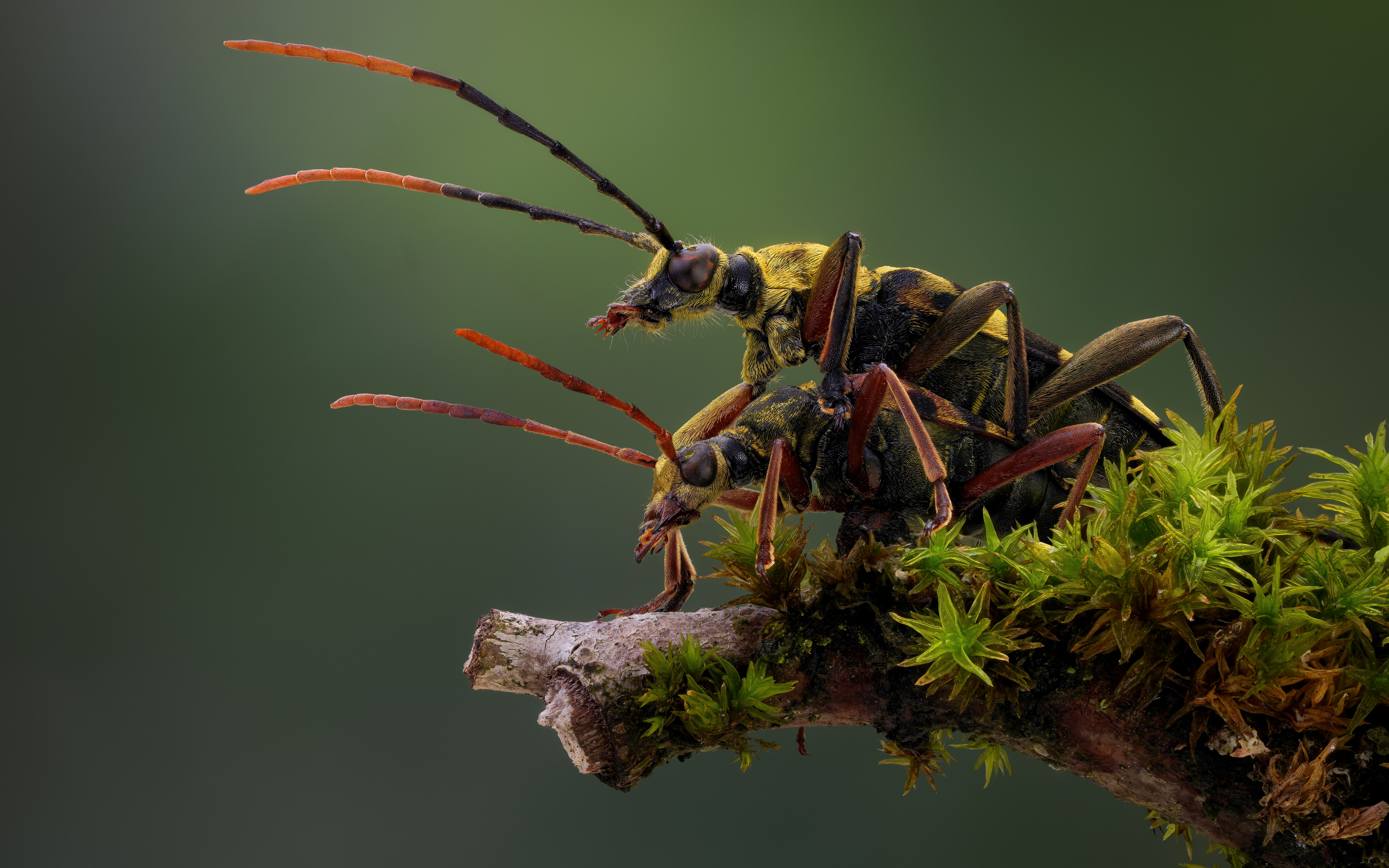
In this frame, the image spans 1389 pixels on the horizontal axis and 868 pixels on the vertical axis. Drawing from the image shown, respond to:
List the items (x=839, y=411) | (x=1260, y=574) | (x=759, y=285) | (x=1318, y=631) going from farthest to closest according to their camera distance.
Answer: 1. (x=759, y=285)
2. (x=839, y=411)
3. (x=1260, y=574)
4. (x=1318, y=631)

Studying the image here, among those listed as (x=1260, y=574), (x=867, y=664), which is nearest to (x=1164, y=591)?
(x=1260, y=574)

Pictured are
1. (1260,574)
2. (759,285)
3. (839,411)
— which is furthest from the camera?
(759,285)

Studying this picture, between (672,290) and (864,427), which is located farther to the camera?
(672,290)

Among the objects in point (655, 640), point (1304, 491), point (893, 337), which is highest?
point (893, 337)

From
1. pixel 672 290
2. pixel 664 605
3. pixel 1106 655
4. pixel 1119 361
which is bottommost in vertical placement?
pixel 664 605

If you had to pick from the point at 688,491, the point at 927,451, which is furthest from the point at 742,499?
the point at 927,451

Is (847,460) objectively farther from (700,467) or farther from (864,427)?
(700,467)

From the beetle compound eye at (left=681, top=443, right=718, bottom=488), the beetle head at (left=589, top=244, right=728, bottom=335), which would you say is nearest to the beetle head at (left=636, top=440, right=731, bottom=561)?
the beetle compound eye at (left=681, top=443, right=718, bottom=488)

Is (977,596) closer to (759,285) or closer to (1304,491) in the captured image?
(1304,491)
